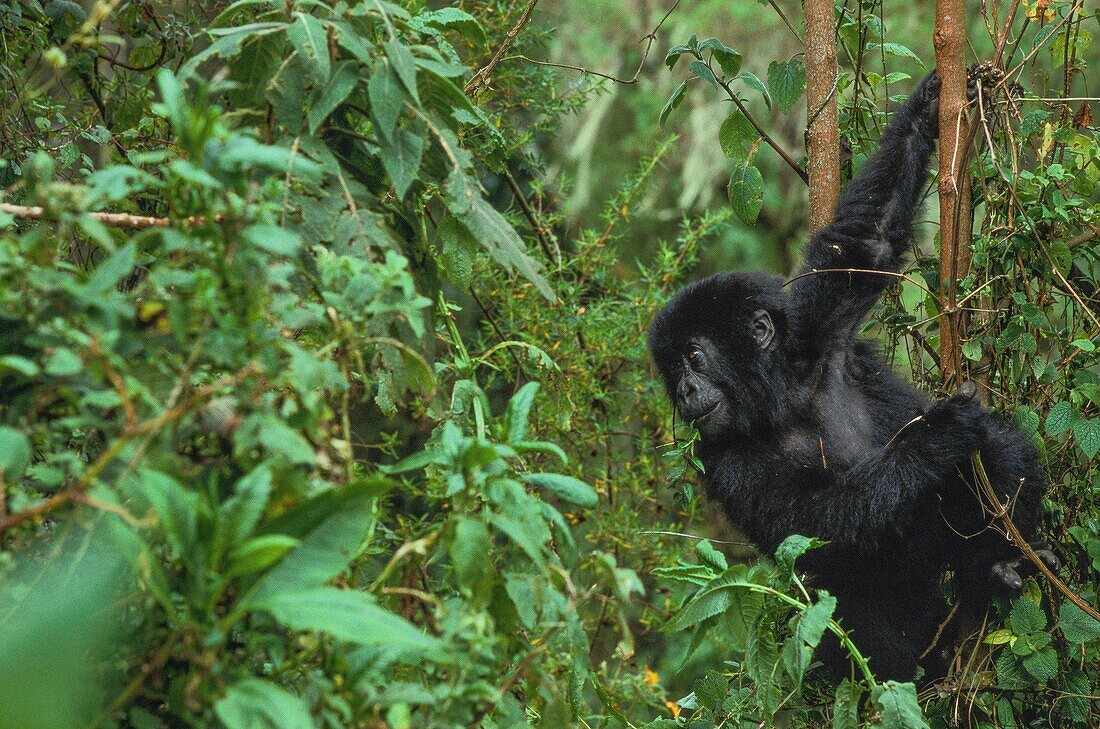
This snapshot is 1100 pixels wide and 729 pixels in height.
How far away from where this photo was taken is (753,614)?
7.56 feet

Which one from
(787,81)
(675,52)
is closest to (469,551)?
(675,52)

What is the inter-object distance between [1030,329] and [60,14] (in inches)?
124

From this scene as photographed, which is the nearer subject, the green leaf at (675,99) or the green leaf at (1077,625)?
the green leaf at (1077,625)

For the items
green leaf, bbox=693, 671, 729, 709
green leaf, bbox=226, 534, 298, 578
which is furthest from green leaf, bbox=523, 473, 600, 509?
green leaf, bbox=693, 671, 729, 709

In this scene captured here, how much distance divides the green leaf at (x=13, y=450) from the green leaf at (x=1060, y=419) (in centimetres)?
246

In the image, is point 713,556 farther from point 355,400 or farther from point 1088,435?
point 1088,435

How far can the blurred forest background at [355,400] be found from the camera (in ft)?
4.61

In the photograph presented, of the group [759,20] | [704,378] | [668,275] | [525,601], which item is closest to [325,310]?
[525,601]

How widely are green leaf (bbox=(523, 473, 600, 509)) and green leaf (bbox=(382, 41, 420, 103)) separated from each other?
27.8 inches

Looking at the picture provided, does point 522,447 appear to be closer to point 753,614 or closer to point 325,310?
point 325,310

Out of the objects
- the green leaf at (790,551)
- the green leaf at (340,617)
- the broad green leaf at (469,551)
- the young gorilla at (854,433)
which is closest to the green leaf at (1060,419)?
the young gorilla at (854,433)

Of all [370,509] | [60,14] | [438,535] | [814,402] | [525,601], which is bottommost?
[814,402]

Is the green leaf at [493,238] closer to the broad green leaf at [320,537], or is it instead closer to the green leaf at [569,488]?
the green leaf at [569,488]

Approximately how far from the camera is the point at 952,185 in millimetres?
2902
